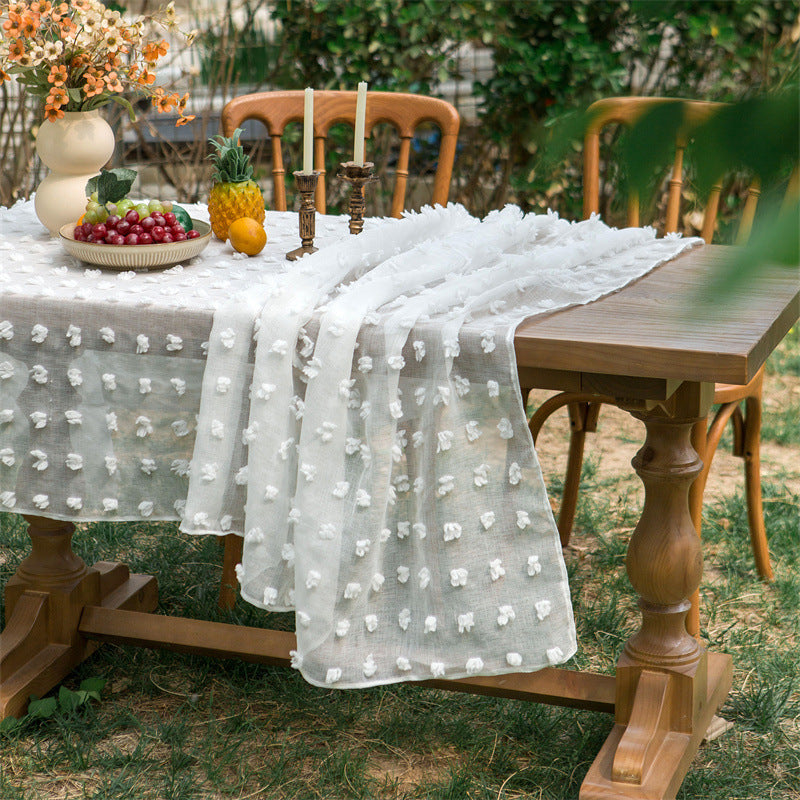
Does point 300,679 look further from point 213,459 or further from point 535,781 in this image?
point 213,459

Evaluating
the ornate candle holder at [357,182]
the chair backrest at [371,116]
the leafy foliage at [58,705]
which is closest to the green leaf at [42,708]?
the leafy foliage at [58,705]

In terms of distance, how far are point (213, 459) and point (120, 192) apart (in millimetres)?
563

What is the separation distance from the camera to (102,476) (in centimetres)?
160

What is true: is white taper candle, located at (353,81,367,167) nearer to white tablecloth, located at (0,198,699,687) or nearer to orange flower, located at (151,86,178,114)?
white tablecloth, located at (0,198,699,687)

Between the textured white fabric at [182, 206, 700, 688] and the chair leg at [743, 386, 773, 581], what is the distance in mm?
871

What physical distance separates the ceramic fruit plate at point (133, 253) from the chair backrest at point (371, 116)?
82cm

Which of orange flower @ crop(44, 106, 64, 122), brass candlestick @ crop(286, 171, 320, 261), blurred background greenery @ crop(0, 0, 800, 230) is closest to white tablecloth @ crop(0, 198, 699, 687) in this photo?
brass candlestick @ crop(286, 171, 320, 261)

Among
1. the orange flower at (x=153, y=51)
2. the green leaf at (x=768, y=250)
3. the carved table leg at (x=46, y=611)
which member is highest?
the green leaf at (x=768, y=250)

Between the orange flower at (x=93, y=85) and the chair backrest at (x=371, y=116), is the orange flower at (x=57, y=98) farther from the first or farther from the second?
the chair backrest at (x=371, y=116)

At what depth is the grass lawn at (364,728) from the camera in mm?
1675

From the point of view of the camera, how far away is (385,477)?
4.75 feet

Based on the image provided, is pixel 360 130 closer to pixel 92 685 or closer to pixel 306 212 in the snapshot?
pixel 306 212

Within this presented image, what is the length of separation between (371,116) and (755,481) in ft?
4.13

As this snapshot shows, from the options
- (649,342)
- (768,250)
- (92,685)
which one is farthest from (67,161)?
(768,250)
